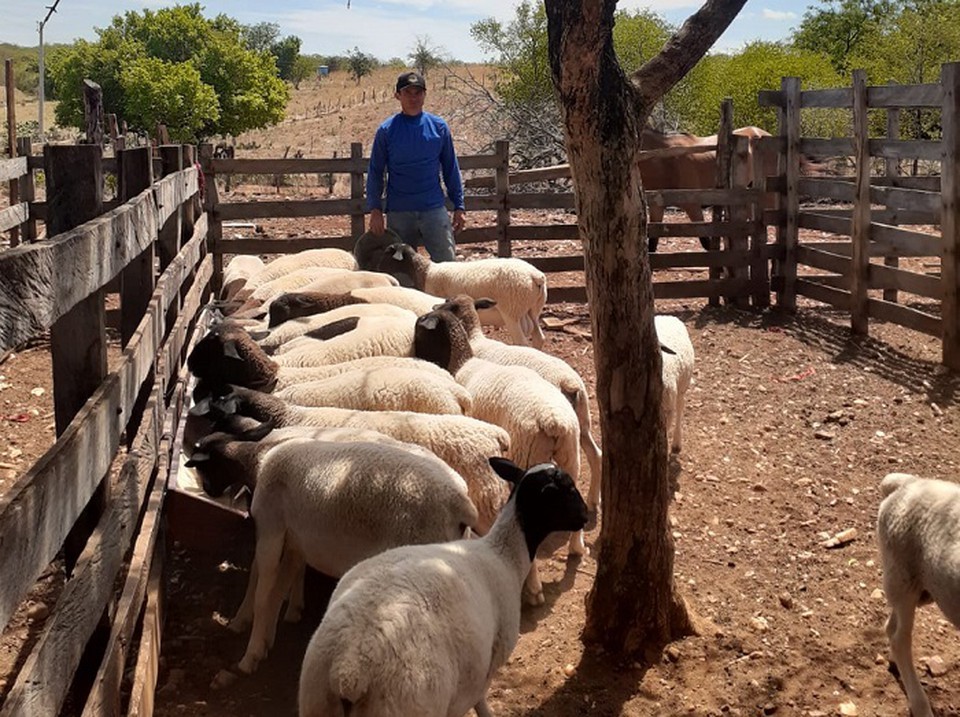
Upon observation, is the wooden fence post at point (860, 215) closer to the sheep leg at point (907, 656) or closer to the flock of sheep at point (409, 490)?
the flock of sheep at point (409, 490)

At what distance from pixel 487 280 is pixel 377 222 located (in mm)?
1309

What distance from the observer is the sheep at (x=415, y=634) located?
3.20 metres

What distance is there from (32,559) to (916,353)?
8.93 m

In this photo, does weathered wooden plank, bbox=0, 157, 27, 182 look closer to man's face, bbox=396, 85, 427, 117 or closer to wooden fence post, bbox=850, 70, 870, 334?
man's face, bbox=396, 85, 427, 117

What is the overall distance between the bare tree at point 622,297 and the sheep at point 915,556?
3.09ft

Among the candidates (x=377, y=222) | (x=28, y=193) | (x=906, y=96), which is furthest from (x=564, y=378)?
(x=28, y=193)

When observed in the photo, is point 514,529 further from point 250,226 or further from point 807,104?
point 250,226

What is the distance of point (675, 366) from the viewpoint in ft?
23.6

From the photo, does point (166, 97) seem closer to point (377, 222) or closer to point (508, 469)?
point (377, 222)

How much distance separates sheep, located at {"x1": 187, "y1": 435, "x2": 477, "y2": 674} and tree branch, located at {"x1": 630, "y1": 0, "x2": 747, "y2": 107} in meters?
1.87

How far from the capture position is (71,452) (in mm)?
2865

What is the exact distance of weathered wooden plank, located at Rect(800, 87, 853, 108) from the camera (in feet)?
34.8

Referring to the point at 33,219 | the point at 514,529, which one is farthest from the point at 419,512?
the point at 33,219

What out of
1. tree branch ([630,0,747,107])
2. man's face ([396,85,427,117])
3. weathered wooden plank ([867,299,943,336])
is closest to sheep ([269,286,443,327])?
man's face ([396,85,427,117])
